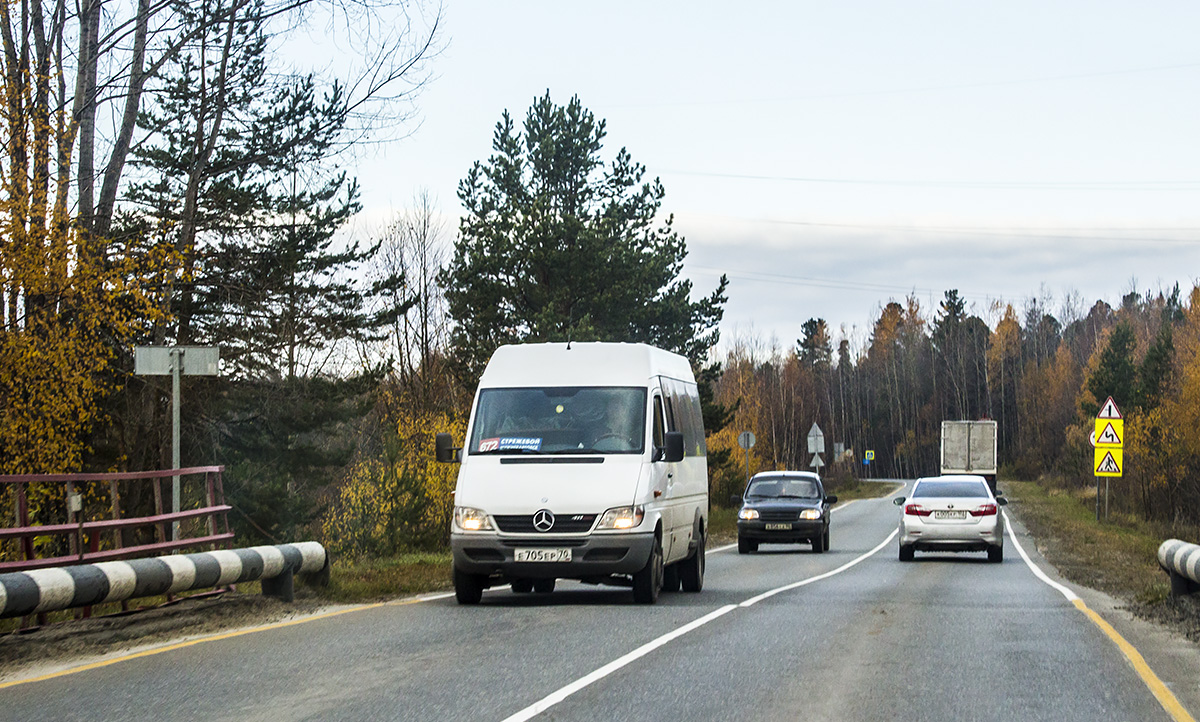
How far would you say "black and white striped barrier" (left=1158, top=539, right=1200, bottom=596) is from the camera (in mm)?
13289

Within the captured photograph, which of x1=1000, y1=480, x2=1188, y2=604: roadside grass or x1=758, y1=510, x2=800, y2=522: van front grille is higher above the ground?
x1=758, y1=510, x2=800, y2=522: van front grille

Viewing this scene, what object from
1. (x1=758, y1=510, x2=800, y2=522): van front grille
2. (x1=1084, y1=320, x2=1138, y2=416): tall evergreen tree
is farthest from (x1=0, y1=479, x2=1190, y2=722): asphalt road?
(x1=1084, y1=320, x2=1138, y2=416): tall evergreen tree

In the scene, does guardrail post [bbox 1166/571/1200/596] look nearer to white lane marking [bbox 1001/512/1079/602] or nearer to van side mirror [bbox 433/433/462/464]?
white lane marking [bbox 1001/512/1079/602]

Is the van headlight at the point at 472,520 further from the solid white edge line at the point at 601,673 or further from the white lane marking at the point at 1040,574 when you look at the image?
the white lane marking at the point at 1040,574

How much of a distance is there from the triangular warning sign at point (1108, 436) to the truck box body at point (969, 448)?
17.6 m

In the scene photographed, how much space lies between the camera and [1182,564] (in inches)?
540

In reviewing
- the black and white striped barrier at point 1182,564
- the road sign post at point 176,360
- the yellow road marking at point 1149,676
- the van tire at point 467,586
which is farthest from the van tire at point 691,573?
the road sign post at point 176,360

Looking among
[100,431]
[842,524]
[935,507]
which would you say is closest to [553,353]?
[935,507]

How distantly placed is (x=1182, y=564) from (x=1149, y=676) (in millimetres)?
5010

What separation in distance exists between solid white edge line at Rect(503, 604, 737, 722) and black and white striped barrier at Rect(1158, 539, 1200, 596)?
14.6 feet

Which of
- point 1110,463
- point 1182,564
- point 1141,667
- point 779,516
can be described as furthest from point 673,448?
point 1110,463

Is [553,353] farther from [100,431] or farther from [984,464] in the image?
[984,464]

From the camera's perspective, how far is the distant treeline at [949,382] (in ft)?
310

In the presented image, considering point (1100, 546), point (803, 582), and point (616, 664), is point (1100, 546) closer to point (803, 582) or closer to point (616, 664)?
point (803, 582)
